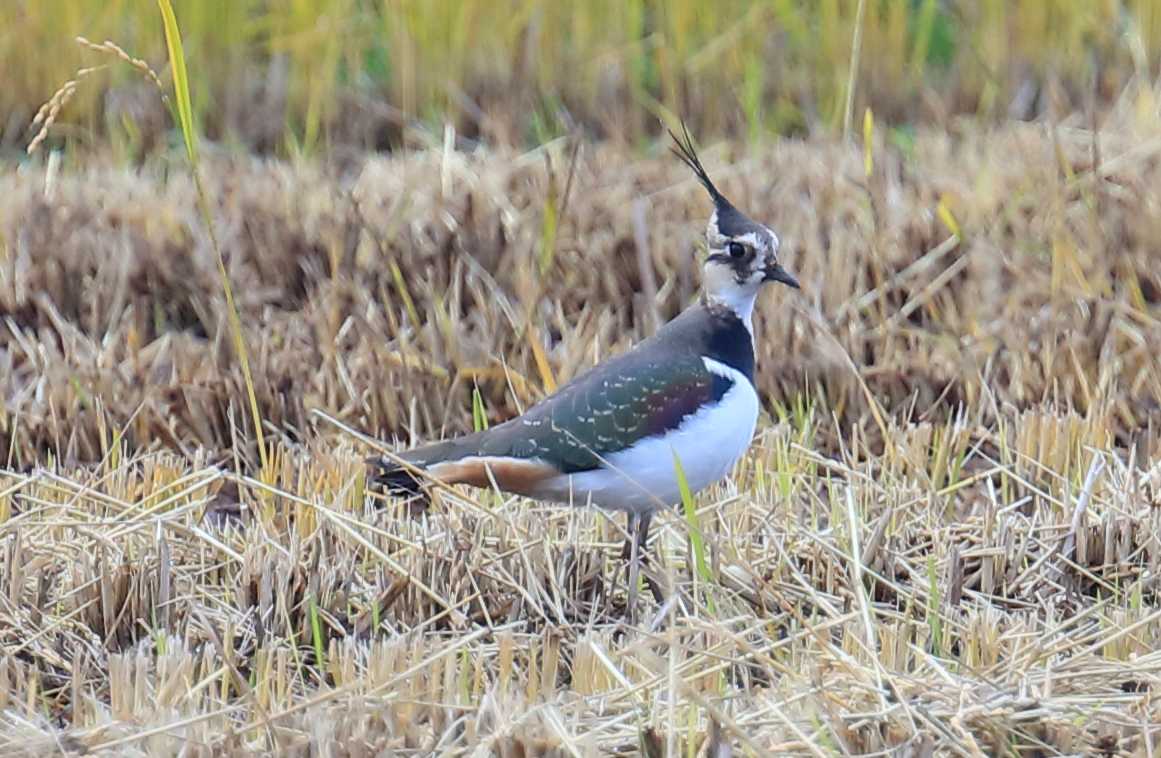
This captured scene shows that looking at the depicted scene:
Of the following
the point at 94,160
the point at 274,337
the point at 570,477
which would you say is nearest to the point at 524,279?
the point at 274,337

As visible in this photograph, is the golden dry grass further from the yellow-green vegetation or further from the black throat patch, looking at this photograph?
the black throat patch

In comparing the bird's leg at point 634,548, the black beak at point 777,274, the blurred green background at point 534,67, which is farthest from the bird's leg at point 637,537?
the blurred green background at point 534,67

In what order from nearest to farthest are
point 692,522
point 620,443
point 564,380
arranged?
point 692,522 → point 620,443 → point 564,380

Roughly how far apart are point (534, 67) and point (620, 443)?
4208 mm

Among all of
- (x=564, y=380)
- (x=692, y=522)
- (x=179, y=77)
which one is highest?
(x=179, y=77)

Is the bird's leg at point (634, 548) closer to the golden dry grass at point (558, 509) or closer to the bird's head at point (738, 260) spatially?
the golden dry grass at point (558, 509)

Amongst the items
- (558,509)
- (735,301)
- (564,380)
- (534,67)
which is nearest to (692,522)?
(735,301)

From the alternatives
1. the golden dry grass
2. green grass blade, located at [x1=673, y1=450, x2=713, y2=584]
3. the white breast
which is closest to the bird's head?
the white breast

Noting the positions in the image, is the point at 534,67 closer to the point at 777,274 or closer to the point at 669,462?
the point at 777,274

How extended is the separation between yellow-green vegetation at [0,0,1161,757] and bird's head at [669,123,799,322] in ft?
1.25

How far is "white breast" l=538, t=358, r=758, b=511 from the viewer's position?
4.00 meters

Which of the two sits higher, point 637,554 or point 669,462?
point 669,462

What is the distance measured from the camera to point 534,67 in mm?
8023

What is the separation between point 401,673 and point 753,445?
5.83ft
